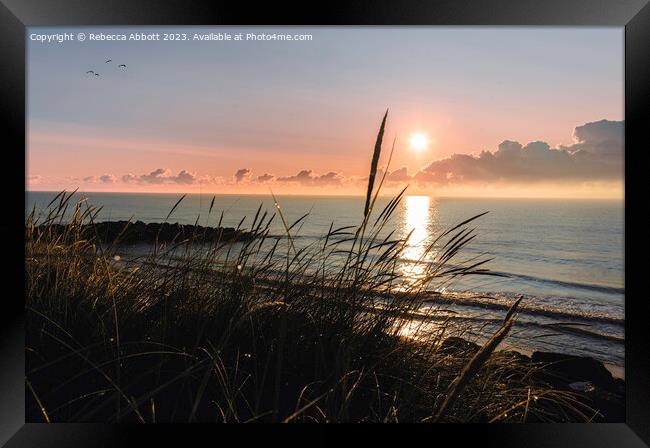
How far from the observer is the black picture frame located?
1.69 m

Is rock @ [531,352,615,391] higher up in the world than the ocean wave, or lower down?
lower down

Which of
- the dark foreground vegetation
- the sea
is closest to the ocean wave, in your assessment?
the sea

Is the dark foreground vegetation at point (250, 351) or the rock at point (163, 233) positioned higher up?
the rock at point (163, 233)

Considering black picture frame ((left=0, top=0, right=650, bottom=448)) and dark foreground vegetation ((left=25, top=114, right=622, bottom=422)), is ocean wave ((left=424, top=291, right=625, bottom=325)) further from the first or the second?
dark foreground vegetation ((left=25, top=114, right=622, bottom=422))

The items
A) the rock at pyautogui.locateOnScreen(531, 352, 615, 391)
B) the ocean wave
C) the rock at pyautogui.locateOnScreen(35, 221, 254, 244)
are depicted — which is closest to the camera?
the rock at pyautogui.locateOnScreen(35, 221, 254, 244)

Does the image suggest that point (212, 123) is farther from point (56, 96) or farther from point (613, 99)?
point (613, 99)

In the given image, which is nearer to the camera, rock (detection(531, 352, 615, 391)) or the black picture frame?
the black picture frame
